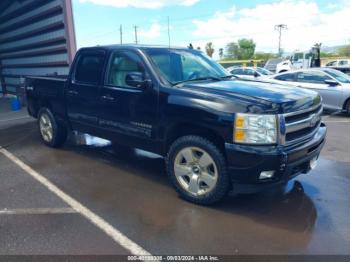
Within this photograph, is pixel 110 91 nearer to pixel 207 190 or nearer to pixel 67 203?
pixel 67 203

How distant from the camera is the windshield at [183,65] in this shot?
4.59m

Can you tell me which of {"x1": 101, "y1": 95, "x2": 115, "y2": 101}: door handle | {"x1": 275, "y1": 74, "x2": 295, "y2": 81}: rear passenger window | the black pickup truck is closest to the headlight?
the black pickup truck

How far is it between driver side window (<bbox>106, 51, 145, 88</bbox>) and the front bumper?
1.77 meters

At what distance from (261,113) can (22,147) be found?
5.37 meters

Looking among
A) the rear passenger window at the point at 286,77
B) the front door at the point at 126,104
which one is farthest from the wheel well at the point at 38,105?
the rear passenger window at the point at 286,77

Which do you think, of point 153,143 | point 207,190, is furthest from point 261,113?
point 153,143

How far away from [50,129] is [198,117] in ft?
12.8

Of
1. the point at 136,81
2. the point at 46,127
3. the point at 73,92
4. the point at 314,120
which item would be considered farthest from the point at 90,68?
the point at 314,120

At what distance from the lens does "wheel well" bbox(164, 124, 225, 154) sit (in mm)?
3938

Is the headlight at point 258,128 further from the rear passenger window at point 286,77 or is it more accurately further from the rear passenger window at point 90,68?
the rear passenger window at point 286,77

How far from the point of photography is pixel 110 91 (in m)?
4.98

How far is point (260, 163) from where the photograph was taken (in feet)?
11.7

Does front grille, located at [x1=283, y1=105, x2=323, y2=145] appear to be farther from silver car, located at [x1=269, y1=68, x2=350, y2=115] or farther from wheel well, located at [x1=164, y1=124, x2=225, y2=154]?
silver car, located at [x1=269, y1=68, x2=350, y2=115]

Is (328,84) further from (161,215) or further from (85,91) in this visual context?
(161,215)
